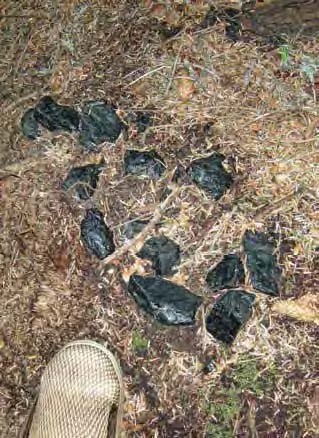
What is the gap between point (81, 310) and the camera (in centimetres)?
304

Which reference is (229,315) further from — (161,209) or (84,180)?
(84,180)

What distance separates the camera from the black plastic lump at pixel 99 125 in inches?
127

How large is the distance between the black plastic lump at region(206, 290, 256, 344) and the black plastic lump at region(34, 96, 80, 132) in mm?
1115

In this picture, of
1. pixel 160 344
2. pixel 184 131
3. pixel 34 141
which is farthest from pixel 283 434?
pixel 34 141

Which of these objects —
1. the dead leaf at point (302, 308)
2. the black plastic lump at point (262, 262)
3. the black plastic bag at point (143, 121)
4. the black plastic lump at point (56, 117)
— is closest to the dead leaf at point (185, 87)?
the black plastic bag at point (143, 121)

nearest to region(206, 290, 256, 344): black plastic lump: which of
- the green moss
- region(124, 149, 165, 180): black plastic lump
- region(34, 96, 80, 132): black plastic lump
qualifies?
the green moss

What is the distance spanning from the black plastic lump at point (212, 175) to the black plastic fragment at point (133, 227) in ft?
1.01

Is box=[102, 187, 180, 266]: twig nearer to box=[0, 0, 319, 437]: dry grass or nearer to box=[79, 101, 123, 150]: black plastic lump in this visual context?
box=[0, 0, 319, 437]: dry grass

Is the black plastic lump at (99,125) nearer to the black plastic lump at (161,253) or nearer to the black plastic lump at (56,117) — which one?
the black plastic lump at (56,117)

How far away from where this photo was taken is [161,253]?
301 cm

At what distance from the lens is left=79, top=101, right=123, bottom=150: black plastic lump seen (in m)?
3.22

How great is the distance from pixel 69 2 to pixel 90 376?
192 cm

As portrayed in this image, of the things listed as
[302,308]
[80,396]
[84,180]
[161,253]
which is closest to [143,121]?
[84,180]

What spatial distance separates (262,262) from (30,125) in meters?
1.34
